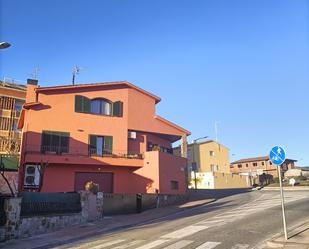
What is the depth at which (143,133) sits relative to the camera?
33.6m

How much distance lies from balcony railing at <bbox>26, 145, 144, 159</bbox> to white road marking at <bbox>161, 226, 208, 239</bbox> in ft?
53.3

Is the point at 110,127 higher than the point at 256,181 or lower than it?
higher

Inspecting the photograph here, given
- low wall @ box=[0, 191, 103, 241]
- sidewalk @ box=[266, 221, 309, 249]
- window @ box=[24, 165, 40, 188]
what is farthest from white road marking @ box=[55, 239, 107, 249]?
window @ box=[24, 165, 40, 188]

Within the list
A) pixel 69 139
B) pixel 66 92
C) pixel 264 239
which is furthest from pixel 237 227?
pixel 66 92

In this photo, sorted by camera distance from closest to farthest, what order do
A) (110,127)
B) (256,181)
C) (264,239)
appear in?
(264,239) → (110,127) → (256,181)

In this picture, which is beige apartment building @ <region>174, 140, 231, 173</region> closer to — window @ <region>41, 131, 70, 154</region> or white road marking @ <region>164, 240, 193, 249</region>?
window @ <region>41, 131, 70, 154</region>

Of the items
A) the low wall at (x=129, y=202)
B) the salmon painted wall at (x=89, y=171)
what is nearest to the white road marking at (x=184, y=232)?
the low wall at (x=129, y=202)

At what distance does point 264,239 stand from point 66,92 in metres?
22.9

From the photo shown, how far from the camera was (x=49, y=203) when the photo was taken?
17641 mm

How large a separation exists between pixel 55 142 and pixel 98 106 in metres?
5.21

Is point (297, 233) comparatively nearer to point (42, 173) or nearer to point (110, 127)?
point (42, 173)

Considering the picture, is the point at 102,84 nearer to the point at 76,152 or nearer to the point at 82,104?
the point at 82,104

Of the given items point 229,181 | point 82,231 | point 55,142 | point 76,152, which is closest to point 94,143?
point 76,152

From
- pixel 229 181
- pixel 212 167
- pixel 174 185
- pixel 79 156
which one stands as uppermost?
pixel 212 167
